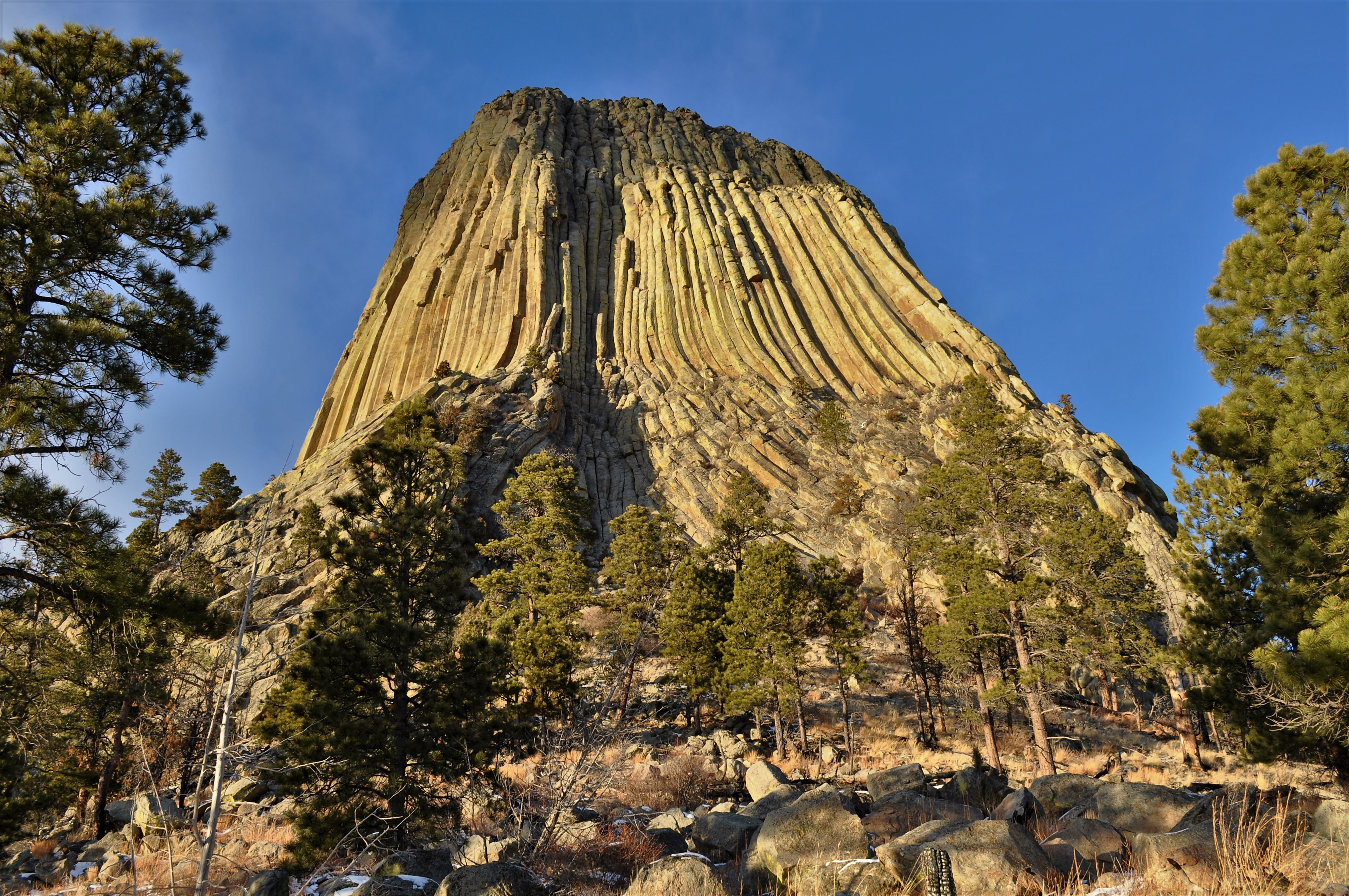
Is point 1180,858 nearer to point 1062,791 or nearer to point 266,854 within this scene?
point 1062,791

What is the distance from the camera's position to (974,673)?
27.0 metres

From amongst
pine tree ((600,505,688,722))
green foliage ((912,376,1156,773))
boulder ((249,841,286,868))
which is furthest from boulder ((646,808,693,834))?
pine tree ((600,505,688,722))

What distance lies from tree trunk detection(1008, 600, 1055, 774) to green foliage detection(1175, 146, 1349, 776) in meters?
4.92

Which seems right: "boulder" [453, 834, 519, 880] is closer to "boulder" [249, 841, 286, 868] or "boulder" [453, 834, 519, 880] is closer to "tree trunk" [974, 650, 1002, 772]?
"boulder" [249, 841, 286, 868]

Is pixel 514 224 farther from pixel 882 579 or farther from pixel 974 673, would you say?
pixel 974 673

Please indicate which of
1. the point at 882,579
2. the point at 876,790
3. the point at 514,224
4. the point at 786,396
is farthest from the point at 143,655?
the point at 514,224

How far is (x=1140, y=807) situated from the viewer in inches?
367

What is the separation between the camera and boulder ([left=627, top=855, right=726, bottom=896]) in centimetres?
668

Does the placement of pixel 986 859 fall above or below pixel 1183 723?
below

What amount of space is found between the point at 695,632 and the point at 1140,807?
1900 cm

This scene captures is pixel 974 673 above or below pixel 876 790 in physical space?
above

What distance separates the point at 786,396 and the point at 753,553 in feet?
102

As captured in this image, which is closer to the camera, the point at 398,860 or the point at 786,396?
the point at 398,860

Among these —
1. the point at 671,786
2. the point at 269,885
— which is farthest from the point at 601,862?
the point at 671,786
